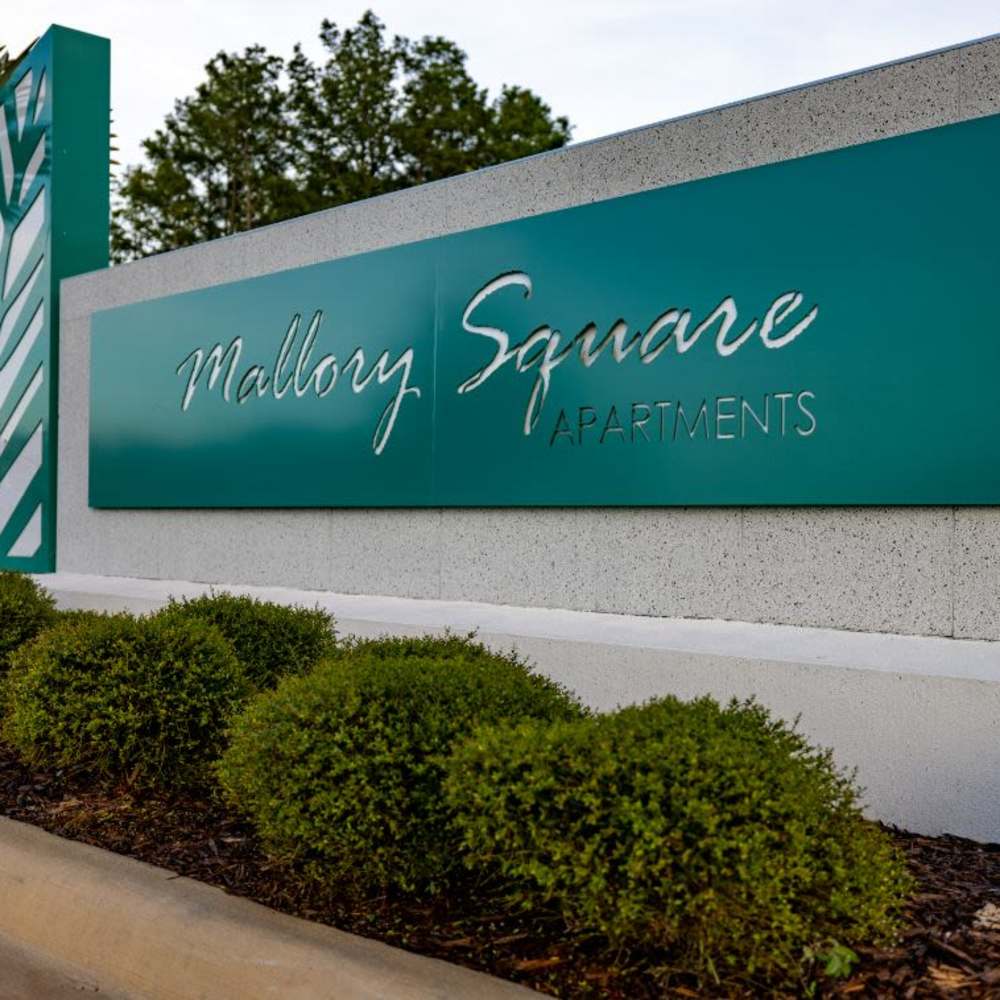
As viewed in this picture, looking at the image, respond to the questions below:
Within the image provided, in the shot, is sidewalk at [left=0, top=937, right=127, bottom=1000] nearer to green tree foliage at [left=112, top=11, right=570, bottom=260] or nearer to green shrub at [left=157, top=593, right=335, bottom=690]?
green shrub at [left=157, top=593, right=335, bottom=690]

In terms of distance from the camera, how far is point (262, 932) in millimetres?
3340

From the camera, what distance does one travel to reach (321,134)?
33219 millimetres

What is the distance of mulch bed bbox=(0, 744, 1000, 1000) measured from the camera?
3.02m

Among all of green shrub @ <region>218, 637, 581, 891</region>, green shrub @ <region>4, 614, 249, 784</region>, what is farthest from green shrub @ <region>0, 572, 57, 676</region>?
green shrub @ <region>218, 637, 581, 891</region>

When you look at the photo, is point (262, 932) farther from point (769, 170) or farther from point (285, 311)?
point (285, 311)

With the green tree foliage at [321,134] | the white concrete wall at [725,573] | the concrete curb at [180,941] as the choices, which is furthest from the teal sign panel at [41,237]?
the green tree foliage at [321,134]

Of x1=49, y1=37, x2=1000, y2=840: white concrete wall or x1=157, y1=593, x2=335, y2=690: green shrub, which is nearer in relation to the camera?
x1=49, y1=37, x2=1000, y2=840: white concrete wall

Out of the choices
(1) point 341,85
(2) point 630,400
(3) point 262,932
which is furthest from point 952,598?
(1) point 341,85

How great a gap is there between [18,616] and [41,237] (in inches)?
260

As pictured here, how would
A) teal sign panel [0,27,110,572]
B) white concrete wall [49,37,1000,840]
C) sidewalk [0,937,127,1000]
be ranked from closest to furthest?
sidewalk [0,937,127,1000], white concrete wall [49,37,1000,840], teal sign panel [0,27,110,572]

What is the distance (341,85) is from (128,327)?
82.7 feet

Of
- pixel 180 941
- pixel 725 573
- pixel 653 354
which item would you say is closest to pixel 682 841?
pixel 180 941

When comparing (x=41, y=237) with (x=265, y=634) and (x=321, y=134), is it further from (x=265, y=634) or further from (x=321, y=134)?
(x=321, y=134)

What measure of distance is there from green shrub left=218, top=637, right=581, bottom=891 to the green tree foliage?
28588 mm
